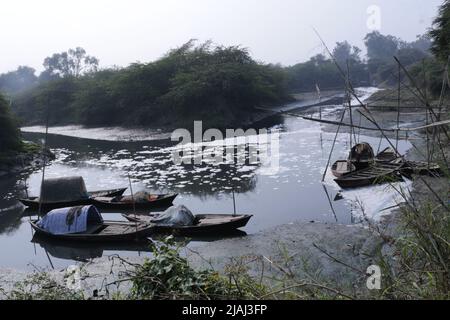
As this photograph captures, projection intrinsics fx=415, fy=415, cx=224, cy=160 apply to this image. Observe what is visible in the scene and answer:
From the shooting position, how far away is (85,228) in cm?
1318

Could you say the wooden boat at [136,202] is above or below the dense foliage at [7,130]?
below

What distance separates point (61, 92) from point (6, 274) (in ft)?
183

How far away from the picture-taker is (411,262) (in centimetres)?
472

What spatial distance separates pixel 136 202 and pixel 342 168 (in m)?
9.18

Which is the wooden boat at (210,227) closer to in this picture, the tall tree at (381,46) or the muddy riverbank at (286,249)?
the muddy riverbank at (286,249)

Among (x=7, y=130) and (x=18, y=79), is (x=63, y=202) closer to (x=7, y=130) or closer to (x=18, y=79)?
(x=7, y=130)

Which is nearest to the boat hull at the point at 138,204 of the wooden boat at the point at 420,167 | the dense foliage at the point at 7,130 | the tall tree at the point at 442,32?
the wooden boat at the point at 420,167

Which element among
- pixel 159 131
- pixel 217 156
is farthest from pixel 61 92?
pixel 217 156

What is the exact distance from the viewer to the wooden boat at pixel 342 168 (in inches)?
690

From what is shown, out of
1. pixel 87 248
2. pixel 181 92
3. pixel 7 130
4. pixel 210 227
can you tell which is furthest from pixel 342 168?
pixel 181 92

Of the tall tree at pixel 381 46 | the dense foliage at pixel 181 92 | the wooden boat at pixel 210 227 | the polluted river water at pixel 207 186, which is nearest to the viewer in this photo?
the wooden boat at pixel 210 227

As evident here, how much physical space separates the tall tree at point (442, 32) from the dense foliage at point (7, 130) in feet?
84.3

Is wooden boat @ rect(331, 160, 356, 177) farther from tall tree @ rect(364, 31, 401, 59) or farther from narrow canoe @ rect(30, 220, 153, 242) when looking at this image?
tall tree @ rect(364, 31, 401, 59)

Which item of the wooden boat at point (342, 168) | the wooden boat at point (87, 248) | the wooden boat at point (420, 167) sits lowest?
the wooden boat at point (87, 248)
